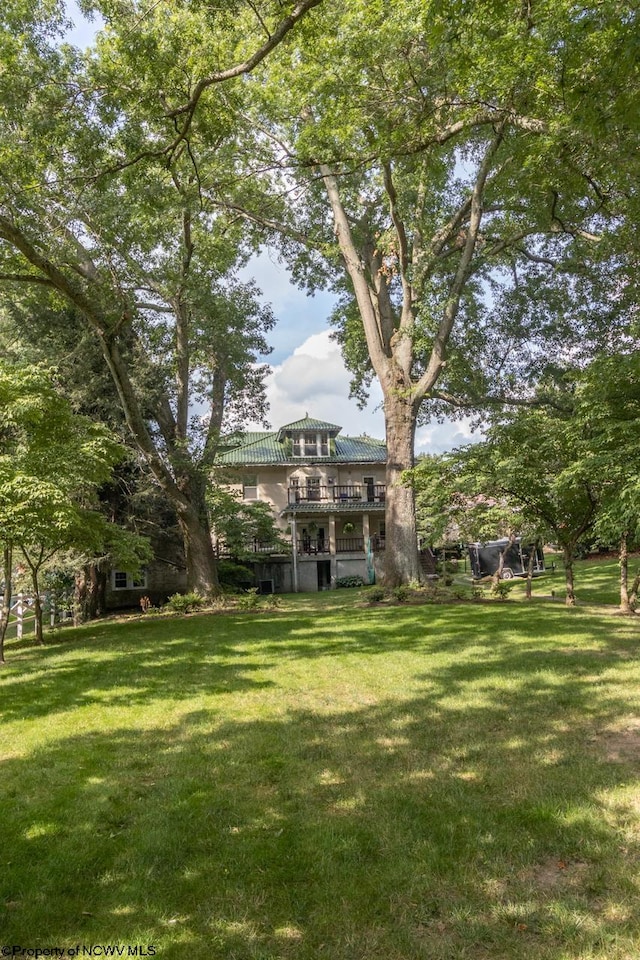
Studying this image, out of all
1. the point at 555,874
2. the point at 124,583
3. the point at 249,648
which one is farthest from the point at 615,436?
the point at 124,583

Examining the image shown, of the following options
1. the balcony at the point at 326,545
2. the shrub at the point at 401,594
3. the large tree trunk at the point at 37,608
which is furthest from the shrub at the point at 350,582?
the large tree trunk at the point at 37,608

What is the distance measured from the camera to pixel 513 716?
5.36 meters

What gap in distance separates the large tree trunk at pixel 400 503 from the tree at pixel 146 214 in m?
6.11

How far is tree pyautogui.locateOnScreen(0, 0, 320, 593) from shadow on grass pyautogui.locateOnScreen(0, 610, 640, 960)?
777cm

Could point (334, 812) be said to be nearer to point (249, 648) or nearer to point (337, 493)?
point (249, 648)

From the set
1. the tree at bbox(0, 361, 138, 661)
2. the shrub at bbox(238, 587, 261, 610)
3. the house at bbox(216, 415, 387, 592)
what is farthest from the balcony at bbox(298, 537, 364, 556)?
the tree at bbox(0, 361, 138, 661)

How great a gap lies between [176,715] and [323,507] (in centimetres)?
2553

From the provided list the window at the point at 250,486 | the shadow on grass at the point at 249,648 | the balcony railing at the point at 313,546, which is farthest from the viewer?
the window at the point at 250,486

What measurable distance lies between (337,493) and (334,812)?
3026 centimetres

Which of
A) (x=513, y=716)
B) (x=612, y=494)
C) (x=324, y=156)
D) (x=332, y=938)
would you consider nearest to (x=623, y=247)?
(x=612, y=494)

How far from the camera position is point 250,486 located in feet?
112

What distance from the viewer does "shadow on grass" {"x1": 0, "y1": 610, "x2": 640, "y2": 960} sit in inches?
102

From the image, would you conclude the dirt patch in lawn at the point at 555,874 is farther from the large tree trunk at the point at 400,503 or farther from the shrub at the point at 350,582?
the shrub at the point at 350,582

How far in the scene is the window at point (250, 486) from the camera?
3384cm
